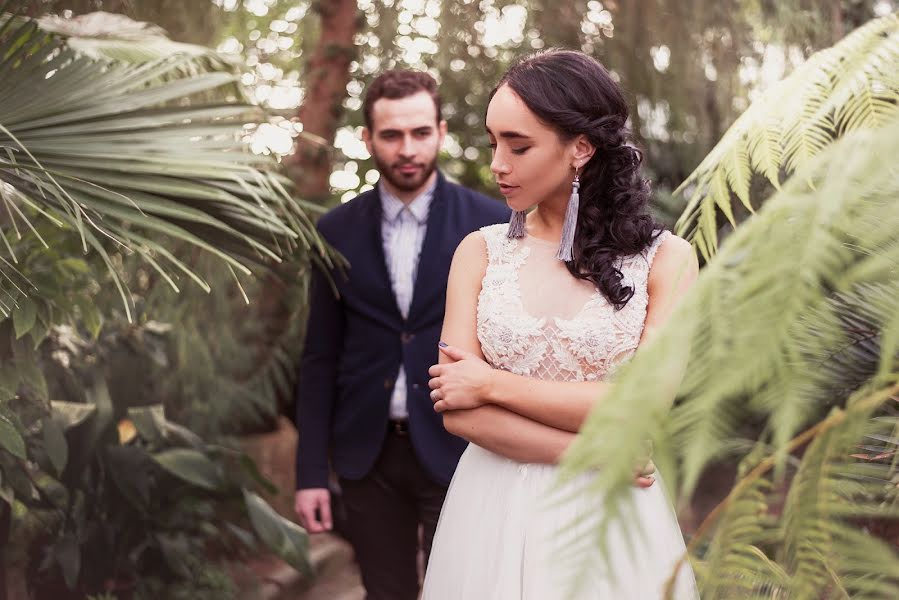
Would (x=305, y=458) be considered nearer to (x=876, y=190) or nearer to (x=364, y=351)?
(x=364, y=351)

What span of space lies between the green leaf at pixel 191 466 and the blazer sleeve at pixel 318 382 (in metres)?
1.25

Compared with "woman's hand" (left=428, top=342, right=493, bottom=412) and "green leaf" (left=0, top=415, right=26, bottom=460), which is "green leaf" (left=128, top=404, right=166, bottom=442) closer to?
"green leaf" (left=0, top=415, right=26, bottom=460)

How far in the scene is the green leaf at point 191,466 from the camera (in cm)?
421

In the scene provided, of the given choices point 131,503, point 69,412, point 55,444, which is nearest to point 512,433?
point 55,444

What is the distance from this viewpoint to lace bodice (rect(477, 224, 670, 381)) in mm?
1984

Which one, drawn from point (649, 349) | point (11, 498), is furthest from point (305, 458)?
point (649, 349)

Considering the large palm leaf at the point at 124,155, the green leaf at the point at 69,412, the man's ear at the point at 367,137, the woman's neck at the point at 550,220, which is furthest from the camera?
the green leaf at the point at 69,412

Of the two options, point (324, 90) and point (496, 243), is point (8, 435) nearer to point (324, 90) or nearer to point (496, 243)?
point (496, 243)

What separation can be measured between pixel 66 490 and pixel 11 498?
1061 millimetres

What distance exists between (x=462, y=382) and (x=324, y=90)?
3.97 meters

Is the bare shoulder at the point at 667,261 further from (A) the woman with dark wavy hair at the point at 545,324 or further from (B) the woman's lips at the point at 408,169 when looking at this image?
(B) the woman's lips at the point at 408,169

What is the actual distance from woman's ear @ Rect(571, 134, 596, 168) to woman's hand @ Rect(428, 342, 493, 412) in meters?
0.44

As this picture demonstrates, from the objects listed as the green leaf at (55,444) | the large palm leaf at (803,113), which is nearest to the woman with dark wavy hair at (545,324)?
the large palm leaf at (803,113)

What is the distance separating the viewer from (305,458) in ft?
10.2
